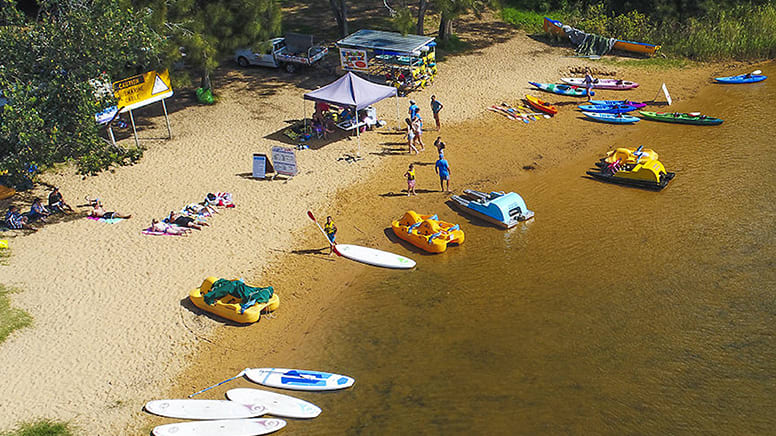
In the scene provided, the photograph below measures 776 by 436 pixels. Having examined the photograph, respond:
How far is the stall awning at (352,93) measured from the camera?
2494 cm

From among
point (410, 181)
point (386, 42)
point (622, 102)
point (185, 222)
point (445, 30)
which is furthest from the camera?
point (445, 30)

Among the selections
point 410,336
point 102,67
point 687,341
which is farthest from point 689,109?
point 102,67

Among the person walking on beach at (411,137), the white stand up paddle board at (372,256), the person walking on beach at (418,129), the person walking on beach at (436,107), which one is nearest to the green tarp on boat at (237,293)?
the white stand up paddle board at (372,256)

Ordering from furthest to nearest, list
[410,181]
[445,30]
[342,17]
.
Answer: [445,30]
[342,17]
[410,181]

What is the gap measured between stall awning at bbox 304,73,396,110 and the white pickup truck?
24.2 ft

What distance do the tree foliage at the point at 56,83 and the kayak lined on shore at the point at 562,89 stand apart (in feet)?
63.4

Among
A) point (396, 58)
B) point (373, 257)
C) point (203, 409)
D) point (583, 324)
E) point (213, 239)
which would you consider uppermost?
point (396, 58)

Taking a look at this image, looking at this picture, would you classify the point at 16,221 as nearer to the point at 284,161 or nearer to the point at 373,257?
the point at 284,161

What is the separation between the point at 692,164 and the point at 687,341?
34.8 feet

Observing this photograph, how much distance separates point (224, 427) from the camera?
45.2 ft

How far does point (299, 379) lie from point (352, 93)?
44.3 ft

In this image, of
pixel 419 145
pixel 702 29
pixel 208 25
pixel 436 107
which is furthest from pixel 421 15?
pixel 702 29

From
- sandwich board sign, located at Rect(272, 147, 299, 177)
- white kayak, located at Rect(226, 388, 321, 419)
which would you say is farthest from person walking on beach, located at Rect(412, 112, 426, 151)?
white kayak, located at Rect(226, 388, 321, 419)

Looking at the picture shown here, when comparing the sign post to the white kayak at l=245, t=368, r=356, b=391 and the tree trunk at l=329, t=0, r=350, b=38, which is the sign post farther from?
the white kayak at l=245, t=368, r=356, b=391
